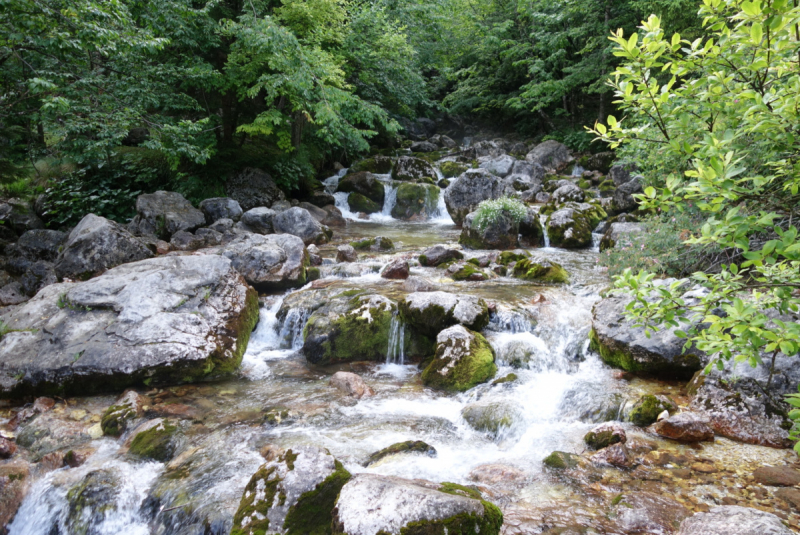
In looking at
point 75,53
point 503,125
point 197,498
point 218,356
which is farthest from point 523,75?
point 197,498

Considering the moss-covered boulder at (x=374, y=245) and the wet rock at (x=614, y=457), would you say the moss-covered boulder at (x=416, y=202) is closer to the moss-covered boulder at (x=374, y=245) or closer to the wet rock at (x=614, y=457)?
the moss-covered boulder at (x=374, y=245)

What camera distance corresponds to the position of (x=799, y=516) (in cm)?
340

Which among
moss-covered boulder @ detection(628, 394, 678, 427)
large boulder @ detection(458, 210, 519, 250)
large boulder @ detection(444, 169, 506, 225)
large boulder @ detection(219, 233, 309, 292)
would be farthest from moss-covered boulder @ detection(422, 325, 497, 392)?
large boulder @ detection(444, 169, 506, 225)

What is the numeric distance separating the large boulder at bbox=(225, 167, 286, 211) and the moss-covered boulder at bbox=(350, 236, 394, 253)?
17.4 ft

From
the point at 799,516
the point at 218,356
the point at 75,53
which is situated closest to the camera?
the point at 799,516

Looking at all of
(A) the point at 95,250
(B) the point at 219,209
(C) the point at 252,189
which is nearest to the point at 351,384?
(A) the point at 95,250

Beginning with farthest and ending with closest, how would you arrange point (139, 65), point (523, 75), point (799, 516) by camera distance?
point (523, 75), point (139, 65), point (799, 516)

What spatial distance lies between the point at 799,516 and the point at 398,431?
12.1 ft

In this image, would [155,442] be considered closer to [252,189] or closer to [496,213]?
[496,213]

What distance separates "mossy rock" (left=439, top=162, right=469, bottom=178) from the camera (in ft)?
71.9

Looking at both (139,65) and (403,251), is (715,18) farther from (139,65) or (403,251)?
(139,65)

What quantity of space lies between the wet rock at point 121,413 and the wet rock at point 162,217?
24.9ft

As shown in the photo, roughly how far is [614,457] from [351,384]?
346cm

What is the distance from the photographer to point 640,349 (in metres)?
5.97
